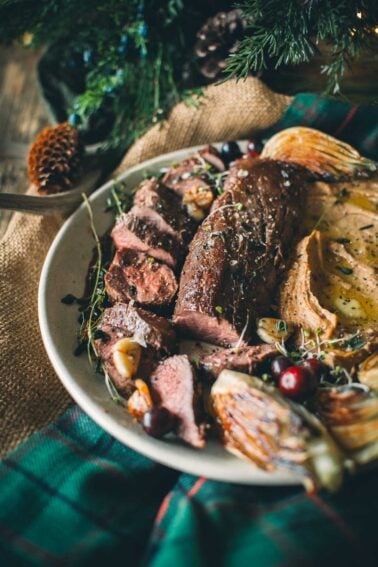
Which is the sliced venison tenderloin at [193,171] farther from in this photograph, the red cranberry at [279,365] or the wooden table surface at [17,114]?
the wooden table surface at [17,114]

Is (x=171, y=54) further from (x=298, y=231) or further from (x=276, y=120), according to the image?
(x=298, y=231)

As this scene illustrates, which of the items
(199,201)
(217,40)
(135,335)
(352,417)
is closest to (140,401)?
(135,335)

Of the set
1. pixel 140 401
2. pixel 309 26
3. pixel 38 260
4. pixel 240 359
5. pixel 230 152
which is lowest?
pixel 38 260

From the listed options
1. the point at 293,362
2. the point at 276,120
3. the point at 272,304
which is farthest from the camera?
the point at 276,120

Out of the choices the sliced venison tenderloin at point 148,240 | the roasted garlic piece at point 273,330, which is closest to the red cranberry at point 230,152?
the sliced venison tenderloin at point 148,240

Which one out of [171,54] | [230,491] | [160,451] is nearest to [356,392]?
[230,491]

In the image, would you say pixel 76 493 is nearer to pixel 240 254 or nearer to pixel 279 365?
pixel 279 365
